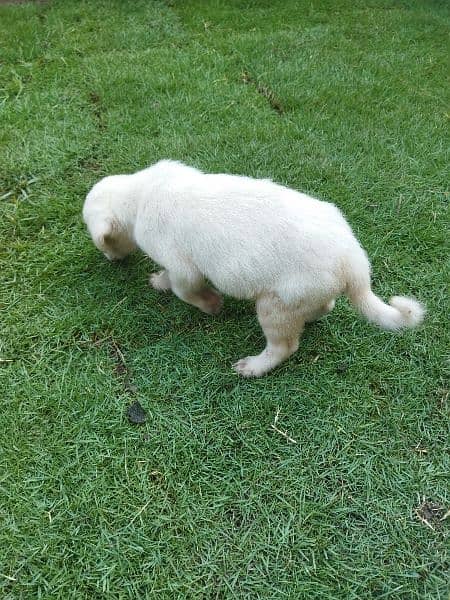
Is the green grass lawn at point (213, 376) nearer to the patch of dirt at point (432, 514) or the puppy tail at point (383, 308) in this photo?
the patch of dirt at point (432, 514)

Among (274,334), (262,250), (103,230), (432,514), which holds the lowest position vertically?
(432,514)

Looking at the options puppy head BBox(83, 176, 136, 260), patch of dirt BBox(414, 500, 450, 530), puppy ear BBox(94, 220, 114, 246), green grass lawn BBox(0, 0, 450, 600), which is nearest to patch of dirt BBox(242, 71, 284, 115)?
green grass lawn BBox(0, 0, 450, 600)

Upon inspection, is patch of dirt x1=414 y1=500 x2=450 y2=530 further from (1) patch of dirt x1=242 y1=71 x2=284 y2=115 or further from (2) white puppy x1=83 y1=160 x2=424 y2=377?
(1) patch of dirt x1=242 y1=71 x2=284 y2=115

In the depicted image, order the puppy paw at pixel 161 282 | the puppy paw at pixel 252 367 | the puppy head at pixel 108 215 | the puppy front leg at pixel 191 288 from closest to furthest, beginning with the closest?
the puppy front leg at pixel 191 288 < the puppy paw at pixel 252 367 < the puppy head at pixel 108 215 < the puppy paw at pixel 161 282

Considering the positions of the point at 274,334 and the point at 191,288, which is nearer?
the point at 274,334

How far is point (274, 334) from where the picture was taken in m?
2.85

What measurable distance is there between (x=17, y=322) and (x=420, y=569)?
276 cm

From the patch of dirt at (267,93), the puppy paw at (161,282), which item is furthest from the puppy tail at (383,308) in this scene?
the patch of dirt at (267,93)

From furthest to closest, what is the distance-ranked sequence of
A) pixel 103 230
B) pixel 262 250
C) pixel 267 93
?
pixel 267 93
pixel 103 230
pixel 262 250

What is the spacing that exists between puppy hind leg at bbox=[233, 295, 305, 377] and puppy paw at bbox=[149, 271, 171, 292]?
802 millimetres

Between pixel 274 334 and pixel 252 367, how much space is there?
340 mm

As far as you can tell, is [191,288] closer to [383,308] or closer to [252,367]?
[252,367]

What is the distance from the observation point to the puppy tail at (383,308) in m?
2.57

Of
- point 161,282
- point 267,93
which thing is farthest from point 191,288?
point 267,93
